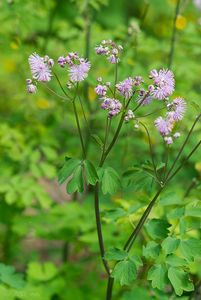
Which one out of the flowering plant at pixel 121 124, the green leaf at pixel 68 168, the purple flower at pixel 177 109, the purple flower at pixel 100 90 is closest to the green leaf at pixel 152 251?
the flowering plant at pixel 121 124

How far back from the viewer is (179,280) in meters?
2.06

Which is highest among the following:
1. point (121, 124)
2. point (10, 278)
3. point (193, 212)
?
point (121, 124)

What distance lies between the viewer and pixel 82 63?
6.33 ft

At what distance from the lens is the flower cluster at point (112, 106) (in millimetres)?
1926

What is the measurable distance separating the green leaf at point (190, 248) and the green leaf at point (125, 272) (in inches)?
8.0

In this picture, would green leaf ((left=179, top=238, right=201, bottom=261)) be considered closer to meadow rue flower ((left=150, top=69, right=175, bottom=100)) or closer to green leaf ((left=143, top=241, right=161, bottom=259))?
green leaf ((left=143, top=241, right=161, bottom=259))

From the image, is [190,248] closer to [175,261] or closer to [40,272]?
[175,261]

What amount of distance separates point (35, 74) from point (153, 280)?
90 cm

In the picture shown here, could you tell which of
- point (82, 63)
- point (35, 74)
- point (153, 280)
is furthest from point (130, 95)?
point (153, 280)

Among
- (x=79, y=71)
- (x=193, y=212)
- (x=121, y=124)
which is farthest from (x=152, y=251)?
(x=79, y=71)

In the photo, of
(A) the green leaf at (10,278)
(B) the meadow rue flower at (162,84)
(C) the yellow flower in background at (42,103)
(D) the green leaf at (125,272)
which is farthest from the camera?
(C) the yellow flower in background at (42,103)

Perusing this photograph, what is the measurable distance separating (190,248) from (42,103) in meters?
2.12

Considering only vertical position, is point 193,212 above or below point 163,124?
below

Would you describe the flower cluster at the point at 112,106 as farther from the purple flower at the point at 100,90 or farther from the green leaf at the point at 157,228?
the green leaf at the point at 157,228
